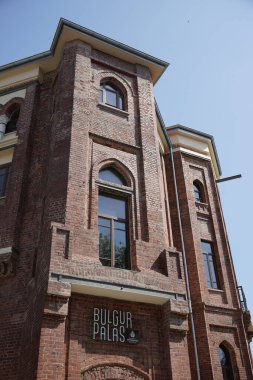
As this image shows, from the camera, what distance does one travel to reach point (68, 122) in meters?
11.9

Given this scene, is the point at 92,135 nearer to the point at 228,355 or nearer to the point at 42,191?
the point at 42,191

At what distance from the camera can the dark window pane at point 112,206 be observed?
36.1 ft

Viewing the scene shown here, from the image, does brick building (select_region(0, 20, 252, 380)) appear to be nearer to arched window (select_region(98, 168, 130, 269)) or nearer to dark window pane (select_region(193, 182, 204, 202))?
arched window (select_region(98, 168, 130, 269))

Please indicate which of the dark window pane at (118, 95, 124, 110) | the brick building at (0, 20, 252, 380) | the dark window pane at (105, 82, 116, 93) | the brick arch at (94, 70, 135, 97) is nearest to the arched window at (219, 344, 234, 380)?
the brick building at (0, 20, 252, 380)

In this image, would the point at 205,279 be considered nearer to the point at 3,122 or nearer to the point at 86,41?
the point at 3,122

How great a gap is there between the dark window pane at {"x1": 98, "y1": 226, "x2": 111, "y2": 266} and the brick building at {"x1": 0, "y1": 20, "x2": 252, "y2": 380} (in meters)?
0.03

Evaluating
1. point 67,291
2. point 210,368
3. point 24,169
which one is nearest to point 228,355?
point 210,368

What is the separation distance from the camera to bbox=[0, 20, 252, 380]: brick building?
339 inches

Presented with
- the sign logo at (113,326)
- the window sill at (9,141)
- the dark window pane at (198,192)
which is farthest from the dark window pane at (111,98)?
the sign logo at (113,326)

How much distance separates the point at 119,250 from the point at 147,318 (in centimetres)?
201

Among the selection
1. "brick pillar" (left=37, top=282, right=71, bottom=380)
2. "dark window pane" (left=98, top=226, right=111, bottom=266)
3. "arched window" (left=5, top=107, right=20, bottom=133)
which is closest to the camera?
"brick pillar" (left=37, top=282, right=71, bottom=380)

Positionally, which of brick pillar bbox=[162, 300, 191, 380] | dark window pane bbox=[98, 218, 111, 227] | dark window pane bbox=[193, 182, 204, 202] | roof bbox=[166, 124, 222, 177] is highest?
roof bbox=[166, 124, 222, 177]

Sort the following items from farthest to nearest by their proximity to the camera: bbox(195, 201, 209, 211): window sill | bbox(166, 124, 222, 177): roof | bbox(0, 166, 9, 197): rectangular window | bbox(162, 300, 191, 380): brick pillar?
1. bbox(166, 124, 222, 177): roof
2. bbox(195, 201, 209, 211): window sill
3. bbox(0, 166, 9, 197): rectangular window
4. bbox(162, 300, 191, 380): brick pillar

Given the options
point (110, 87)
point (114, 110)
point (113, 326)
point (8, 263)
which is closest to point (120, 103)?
point (110, 87)
